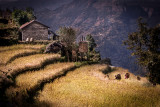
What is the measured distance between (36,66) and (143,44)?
53.6 feet

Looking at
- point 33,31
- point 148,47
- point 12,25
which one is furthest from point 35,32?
point 148,47

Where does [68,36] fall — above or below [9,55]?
above

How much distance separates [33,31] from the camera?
4597 cm

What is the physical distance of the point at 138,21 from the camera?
19.6 m

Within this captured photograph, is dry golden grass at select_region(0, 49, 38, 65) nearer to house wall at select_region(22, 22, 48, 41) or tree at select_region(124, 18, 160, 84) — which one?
tree at select_region(124, 18, 160, 84)

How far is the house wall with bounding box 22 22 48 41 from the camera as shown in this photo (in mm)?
45406

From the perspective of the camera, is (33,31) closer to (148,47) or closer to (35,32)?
(35,32)

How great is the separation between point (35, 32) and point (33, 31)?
746 millimetres

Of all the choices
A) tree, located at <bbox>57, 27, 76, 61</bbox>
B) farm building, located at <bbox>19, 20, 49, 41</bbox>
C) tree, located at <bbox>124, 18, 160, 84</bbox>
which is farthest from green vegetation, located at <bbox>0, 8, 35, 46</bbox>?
tree, located at <bbox>124, 18, 160, 84</bbox>

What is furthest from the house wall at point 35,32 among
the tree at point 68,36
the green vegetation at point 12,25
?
the tree at point 68,36

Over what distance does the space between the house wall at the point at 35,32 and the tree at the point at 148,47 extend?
114 ft

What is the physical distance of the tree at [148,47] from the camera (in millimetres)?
17422

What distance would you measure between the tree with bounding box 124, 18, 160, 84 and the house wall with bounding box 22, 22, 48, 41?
34785mm

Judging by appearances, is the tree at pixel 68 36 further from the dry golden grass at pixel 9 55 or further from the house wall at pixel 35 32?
the house wall at pixel 35 32
